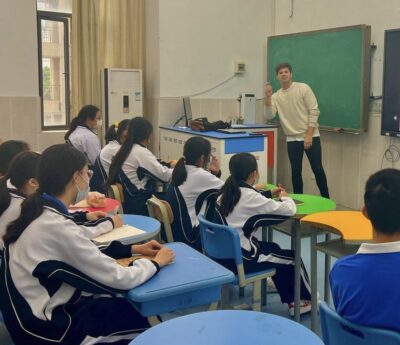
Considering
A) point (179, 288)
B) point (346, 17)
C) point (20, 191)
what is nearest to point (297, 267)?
point (179, 288)

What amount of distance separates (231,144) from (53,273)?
12.7ft

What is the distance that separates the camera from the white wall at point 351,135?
5305 mm

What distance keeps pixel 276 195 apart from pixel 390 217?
5.23 ft

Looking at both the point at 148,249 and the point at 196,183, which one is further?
the point at 196,183

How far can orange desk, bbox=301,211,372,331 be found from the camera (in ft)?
7.98

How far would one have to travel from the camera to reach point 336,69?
5.75 m

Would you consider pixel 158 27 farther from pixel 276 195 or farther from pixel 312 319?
pixel 312 319

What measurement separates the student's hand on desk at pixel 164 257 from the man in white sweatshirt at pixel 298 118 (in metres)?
3.84

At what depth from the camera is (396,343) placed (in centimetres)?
140

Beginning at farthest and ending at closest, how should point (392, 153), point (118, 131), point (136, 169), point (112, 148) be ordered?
point (392, 153) < point (118, 131) < point (112, 148) < point (136, 169)

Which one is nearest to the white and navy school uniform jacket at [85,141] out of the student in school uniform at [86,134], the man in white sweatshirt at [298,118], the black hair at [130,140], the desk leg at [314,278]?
the student in school uniform at [86,134]

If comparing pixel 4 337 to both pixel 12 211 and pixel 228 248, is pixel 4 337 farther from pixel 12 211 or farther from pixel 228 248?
pixel 228 248

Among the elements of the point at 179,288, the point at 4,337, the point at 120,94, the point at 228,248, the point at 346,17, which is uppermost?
the point at 346,17

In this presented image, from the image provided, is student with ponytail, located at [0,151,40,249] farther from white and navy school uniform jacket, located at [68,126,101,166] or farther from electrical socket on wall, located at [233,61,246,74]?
electrical socket on wall, located at [233,61,246,74]
